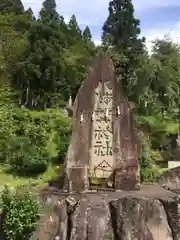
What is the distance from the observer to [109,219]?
10.8 metres

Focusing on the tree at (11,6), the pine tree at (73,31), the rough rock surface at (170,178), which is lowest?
the rough rock surface at (170,178)

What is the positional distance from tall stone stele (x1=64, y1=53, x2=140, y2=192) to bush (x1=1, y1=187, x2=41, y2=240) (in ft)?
6.55

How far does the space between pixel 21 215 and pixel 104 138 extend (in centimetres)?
361

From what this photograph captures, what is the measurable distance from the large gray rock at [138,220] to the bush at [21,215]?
1.96 metres

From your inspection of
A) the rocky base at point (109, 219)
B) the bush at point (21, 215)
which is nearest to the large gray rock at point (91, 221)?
the rocky base at point (109, 219)

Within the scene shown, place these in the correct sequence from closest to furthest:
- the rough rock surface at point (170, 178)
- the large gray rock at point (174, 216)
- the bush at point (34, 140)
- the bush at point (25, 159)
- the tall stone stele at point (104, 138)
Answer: the large gray rock at point (174, 216), the tall stone stele at point (104, 138), the rough rock surface at point (170, 178), the bush at point (25, 159), the bush at point (34, 140)

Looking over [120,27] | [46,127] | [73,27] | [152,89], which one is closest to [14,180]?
[46,127]

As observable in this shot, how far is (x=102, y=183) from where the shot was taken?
42.1 feet

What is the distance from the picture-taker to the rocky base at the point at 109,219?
10664 millimetres

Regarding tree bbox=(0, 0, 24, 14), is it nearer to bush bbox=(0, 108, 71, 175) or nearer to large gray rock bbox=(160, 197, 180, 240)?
bush bbox=(0, 108, 71, 175)

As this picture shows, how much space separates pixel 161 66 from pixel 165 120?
5.80 metres

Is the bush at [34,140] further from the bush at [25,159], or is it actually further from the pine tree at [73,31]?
the pine tree at [73,31]

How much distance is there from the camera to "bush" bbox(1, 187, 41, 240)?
10453 mm

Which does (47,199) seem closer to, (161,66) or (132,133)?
(132,133)
